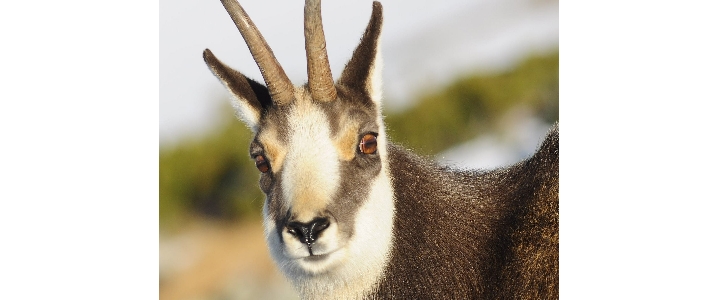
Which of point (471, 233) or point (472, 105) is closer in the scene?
point (471, 233)

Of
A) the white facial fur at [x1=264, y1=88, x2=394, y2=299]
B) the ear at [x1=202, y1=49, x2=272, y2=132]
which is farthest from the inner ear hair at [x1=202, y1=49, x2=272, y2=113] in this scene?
the white facial fur at [x1=264, y1=88, x2=394, y2=299]

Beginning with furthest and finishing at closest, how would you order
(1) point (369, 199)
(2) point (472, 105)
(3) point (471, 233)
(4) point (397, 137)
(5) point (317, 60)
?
(2) point (472, 105) → (4) point (397, 137) → (3) point (471, 233) → (5) point (317, 60) → (1) point (369, 199)

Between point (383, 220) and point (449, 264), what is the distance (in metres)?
0.42

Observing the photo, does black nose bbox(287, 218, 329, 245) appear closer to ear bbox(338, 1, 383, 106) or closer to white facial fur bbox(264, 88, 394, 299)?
white facial fur bbox(264, 88, 394, 299)

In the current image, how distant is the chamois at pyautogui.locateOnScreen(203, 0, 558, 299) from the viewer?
361 centimetres

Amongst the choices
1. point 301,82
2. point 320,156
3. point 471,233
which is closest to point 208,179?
point 301,82

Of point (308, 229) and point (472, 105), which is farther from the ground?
point (472, 105)

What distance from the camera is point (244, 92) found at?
160 inches

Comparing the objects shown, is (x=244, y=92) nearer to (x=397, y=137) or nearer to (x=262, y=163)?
(x=262, y=163)

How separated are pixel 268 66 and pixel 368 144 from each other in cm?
61

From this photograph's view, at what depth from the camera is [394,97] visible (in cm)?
460

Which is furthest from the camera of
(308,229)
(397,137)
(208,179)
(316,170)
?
(208,179)

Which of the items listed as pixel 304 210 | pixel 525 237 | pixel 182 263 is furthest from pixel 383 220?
pixel 182 263

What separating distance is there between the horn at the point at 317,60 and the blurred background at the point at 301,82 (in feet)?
0.77
